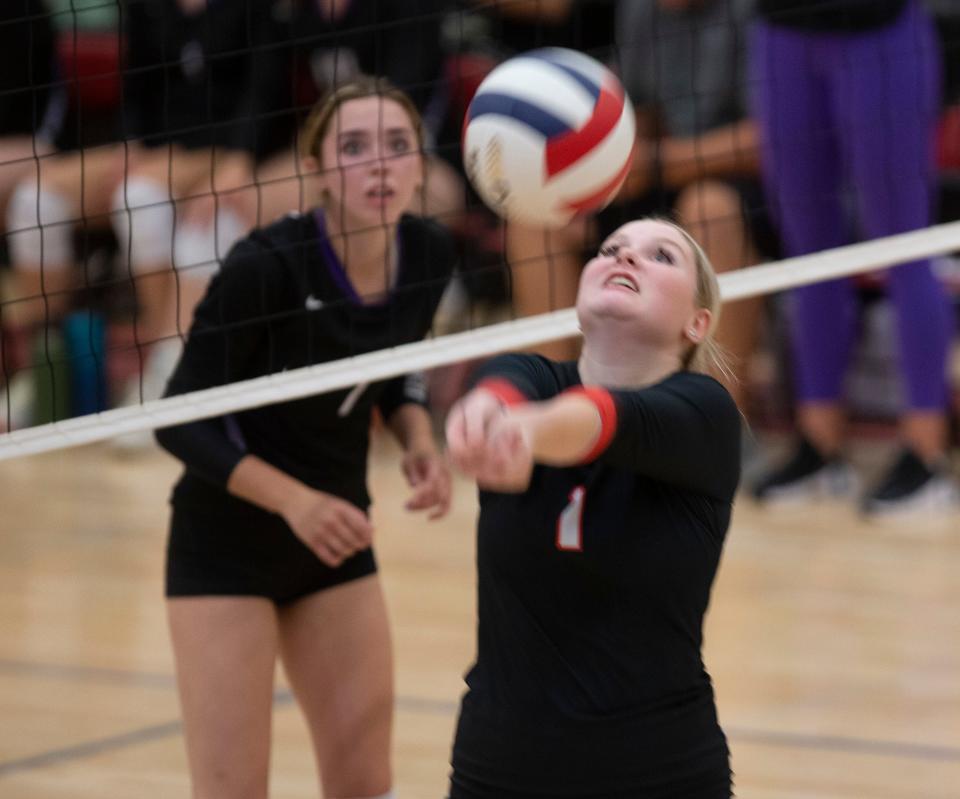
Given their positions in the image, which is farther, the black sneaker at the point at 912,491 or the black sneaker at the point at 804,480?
the black sneaker at the point at 804,480

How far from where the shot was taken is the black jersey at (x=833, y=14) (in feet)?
17.3

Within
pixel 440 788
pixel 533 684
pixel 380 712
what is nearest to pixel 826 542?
pixel 440 788

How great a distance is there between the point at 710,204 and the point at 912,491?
1.10 meters

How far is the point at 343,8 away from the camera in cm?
601

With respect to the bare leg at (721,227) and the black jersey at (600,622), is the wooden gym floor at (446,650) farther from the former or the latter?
the black jersey at (600,622)

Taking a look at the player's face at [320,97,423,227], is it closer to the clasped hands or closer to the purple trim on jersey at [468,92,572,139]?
the purple trim on jersey at [468,92,572,139]

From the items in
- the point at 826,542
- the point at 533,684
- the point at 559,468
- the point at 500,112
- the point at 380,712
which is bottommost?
the point at 826,542

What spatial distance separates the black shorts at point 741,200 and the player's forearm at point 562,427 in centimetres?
413

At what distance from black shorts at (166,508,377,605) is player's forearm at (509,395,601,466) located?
1007 millimetres

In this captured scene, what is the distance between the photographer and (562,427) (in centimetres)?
182

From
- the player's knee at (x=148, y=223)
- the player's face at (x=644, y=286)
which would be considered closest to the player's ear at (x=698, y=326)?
the player's face at (x=644, y=286)

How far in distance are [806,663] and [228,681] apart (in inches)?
73.5

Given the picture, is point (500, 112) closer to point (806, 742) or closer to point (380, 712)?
point (380, 712)

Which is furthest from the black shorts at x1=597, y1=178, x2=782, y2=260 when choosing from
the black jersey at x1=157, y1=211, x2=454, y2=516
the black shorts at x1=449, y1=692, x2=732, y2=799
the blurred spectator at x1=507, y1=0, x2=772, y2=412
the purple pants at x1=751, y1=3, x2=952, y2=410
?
the black shorts at x1=449, y1=692, x2=732, y2=799
